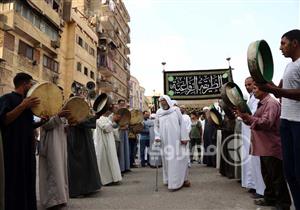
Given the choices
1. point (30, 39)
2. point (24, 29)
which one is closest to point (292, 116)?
point (24, 29)

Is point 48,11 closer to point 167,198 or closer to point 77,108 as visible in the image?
point 77,108

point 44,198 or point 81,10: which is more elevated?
point 81,10

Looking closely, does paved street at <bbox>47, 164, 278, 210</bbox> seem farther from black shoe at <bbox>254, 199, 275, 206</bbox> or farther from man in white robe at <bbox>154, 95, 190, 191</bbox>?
man in white robe at <bbox>154, 95, 190, 191</bbox>

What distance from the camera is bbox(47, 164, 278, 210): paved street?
5129 mm

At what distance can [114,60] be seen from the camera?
4812 centimetres

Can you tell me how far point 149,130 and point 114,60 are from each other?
36547 millimetres

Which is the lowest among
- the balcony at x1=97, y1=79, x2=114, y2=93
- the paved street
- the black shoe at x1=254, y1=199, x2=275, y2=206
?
the paved street

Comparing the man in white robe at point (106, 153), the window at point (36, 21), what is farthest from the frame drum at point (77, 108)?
the window at point (36, 21)

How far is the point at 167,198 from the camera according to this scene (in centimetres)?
581

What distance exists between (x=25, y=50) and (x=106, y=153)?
1977 cm

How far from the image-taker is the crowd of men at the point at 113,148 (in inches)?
132

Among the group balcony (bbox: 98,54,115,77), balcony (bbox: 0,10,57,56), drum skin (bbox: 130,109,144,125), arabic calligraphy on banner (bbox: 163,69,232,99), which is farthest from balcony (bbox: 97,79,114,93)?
drum skin (bbox: 130,109,144,125)

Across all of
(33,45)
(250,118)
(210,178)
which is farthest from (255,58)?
(33,45)

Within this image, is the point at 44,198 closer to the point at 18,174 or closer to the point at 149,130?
the point at 18,174
